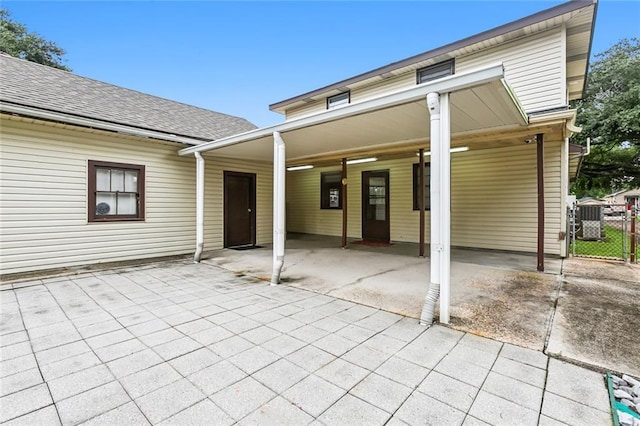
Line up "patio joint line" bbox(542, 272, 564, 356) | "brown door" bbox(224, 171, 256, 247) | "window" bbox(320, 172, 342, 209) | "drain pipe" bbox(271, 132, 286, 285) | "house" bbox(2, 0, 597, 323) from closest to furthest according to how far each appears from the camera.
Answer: "patio joint line" bbox(542, 272, 564, 356) → "house" bbox(2, 0, 597, 323) → "drain pipe" bbox(271, 132, 286, 285) → "brown door" bbox(224, 171, 256, 247) → "window" bbox(320, 172, 342, 209)

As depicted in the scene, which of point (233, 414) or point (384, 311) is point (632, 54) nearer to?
point (384, 311)

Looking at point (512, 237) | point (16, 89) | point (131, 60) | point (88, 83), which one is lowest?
point (512, 237)

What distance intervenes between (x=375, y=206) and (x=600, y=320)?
22.3ft

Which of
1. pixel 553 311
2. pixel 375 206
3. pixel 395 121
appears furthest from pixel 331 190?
pixel 553 311

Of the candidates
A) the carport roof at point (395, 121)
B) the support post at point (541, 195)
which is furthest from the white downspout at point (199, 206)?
the support post at point (541, 195)

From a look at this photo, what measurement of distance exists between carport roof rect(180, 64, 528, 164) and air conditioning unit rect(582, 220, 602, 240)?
6785mm

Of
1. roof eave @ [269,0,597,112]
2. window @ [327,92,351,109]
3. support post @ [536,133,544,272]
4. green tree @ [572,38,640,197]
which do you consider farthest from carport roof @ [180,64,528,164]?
green tree @ [572,38,640,197]

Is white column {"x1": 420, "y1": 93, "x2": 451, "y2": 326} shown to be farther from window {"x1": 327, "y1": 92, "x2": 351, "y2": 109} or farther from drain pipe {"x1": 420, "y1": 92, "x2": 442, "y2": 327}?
window {"x1": 327, "y1": 92, "x2": 351, "y2": 109}

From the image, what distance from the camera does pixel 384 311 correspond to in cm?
346

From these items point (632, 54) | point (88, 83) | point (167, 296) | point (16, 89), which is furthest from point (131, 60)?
point (632, 54)

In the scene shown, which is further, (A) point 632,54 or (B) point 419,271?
(A) point 632,54

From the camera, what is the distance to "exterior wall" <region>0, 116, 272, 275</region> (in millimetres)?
4844

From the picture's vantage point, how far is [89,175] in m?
5.62

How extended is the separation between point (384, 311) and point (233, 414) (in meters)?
2.15
